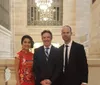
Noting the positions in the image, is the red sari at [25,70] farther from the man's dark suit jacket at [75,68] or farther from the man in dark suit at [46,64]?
the man's dark suit jacket at [75,68]

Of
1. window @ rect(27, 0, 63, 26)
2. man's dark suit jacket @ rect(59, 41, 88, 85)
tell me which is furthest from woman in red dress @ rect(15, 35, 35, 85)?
window @ rect(27, 0, 63, 26)

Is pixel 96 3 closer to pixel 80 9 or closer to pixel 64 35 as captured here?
pixel 64 35

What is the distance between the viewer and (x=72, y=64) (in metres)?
4.73

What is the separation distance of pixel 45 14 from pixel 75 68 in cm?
2165

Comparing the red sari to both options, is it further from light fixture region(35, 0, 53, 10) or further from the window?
the window

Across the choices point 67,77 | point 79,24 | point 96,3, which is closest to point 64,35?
point 67,77

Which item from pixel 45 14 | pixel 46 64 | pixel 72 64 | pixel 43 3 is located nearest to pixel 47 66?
pixel 46 64

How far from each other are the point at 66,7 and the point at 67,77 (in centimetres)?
2164

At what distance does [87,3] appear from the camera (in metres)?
24.6

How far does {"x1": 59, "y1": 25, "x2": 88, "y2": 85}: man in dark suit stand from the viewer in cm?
471

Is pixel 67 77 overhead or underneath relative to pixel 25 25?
underneath

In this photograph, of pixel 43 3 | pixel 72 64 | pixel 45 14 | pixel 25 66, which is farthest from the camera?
pixel 45 14

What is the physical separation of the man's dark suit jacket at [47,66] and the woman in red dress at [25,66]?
0.80ft

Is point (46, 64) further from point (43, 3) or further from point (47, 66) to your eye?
point (43, 3)
